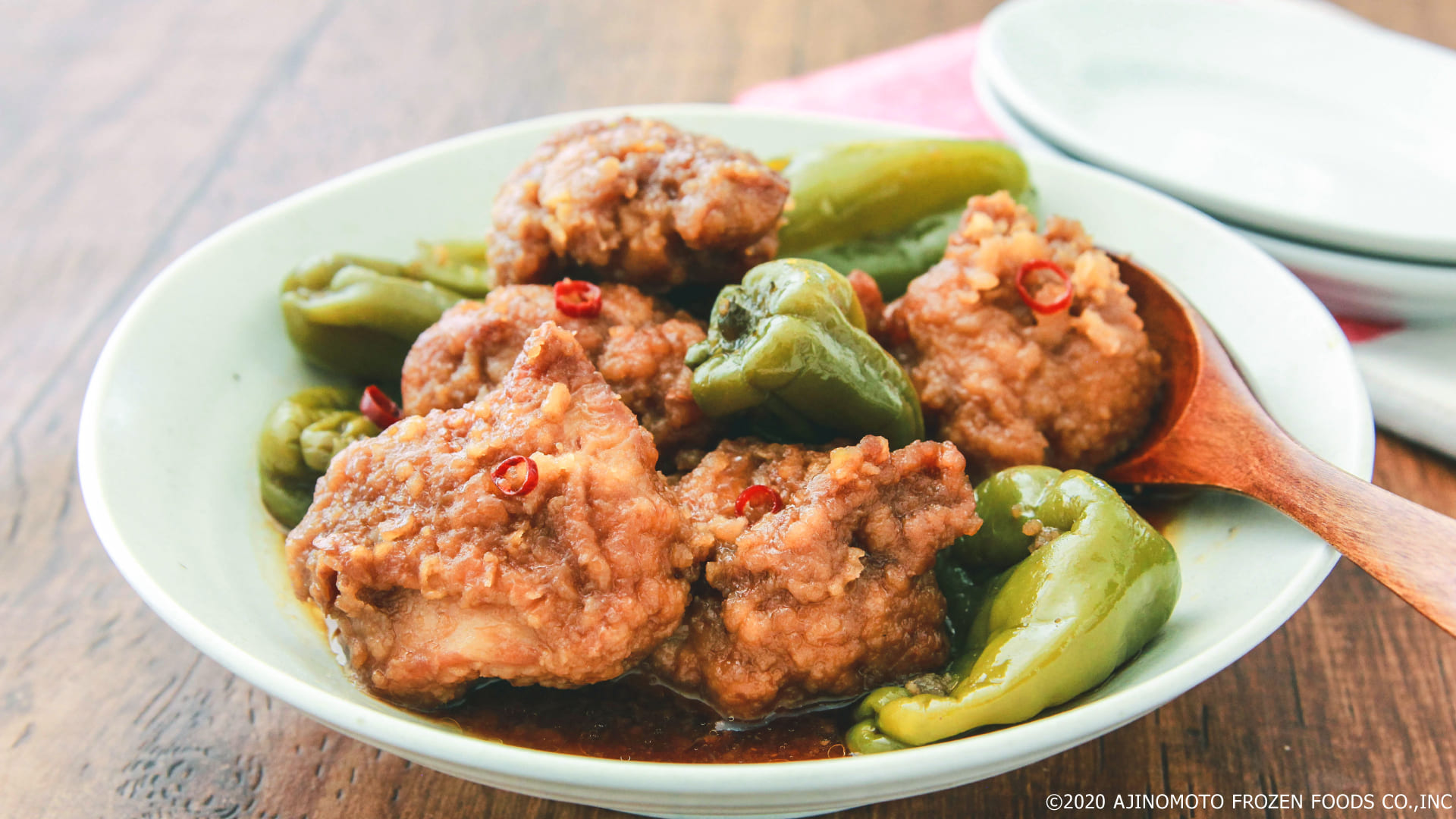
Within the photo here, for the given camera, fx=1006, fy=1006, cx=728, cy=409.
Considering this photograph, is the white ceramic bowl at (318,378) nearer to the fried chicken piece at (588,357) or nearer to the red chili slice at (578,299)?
the fried chicken piece at (588,357)

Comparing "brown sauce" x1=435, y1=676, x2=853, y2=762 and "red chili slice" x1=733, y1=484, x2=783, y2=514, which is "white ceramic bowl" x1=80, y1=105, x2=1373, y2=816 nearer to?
"brown sauce" x1=435, y1=676, x2=853, y2=762

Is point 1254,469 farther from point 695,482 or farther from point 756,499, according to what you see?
point 695,482

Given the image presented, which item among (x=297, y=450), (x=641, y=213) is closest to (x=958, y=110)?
(x=641, y=213)

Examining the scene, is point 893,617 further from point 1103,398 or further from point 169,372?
point 169,372

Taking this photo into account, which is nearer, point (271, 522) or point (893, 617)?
point (893, 617)

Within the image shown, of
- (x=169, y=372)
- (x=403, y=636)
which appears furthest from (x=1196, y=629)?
(x=169, y=372)

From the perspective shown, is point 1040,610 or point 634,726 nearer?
point 1040,610
